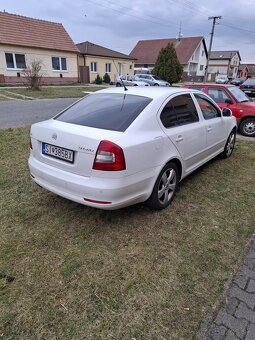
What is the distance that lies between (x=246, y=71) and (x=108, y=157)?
92.5 meters

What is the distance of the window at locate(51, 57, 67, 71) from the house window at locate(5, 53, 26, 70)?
3.28 meters

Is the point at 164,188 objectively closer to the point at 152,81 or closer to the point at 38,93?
the point at 38,93

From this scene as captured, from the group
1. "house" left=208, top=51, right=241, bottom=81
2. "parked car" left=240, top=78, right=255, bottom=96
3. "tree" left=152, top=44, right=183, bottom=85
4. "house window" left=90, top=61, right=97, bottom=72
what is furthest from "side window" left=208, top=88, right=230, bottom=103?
"house" left=208, top=51, right=241, bottom=81

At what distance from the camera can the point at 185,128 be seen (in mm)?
3760

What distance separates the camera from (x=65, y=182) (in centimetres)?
291

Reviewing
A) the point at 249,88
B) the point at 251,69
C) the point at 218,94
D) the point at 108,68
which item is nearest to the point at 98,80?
the point at 108,68

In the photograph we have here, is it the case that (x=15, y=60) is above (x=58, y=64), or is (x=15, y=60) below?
above

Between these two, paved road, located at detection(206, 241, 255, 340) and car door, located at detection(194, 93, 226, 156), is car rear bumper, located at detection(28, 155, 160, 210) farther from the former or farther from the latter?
car door, located at detection(194, 93, 226, 156)

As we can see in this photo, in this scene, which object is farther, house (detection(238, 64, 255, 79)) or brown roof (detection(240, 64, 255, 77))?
brown roof (detection(240, 64, 255, 77))

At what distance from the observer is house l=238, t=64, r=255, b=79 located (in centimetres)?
8026

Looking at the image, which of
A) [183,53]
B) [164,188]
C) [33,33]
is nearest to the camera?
[164,188]

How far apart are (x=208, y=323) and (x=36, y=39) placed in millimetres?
29939

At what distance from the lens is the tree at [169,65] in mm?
33094

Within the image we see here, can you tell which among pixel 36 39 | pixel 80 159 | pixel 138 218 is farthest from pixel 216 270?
pixel 36 39
